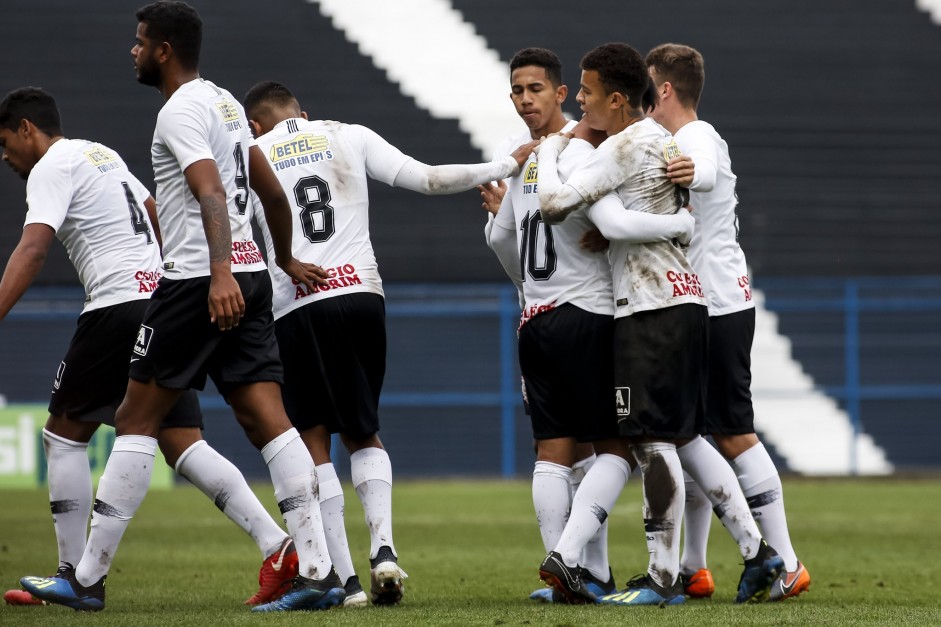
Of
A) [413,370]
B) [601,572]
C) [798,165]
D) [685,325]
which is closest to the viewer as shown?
[685,325]

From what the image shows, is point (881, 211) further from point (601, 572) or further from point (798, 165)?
point (601, 572)

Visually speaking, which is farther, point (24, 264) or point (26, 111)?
point (26, 111)

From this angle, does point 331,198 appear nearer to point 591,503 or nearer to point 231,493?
point 231,493

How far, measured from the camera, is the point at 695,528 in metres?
5.58

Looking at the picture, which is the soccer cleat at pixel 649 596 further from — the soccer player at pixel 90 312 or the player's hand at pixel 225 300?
the player's hand at pixel 225 300

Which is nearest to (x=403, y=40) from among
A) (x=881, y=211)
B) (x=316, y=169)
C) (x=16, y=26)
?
(x=16, y=26)

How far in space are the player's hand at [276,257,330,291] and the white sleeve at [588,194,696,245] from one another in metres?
1.06

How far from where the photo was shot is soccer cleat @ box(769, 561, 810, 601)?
16.8ft

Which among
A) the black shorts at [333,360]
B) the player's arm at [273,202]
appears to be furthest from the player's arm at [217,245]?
the black shorts at [333,360]

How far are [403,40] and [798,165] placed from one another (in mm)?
4844

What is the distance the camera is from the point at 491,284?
1550cm

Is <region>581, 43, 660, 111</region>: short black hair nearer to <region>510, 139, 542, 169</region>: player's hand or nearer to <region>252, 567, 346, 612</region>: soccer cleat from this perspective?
<region>510, 139, 542, 169</region>: player's hand

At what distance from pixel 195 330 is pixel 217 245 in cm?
35

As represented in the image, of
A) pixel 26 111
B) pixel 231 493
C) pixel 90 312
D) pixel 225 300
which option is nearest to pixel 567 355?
pixel 225 300
